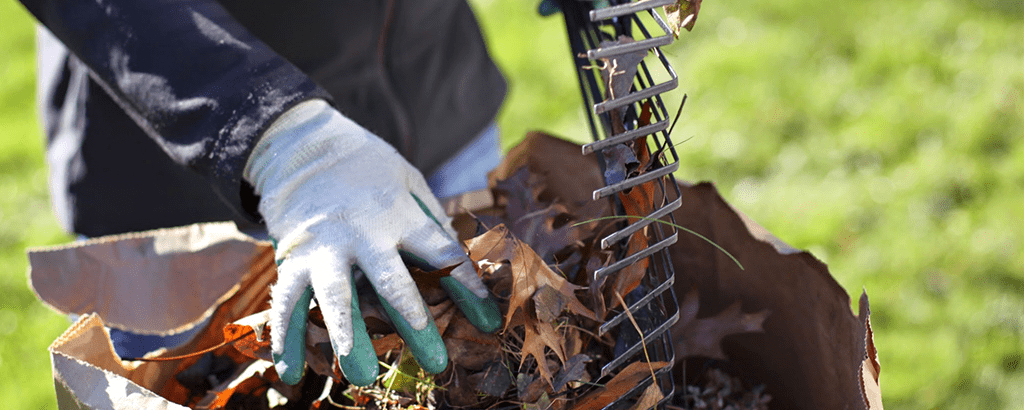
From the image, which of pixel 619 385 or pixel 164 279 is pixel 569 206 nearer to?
pixel 619 385

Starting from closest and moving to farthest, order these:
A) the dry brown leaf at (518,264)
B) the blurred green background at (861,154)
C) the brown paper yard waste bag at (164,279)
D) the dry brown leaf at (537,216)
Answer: the dry brown leaf at (518,264) < the dry brown leaf at (537,216) < the brown paper yard waste bag at (164,279) < the blurred green background at (861,154)

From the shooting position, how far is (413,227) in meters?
0.89

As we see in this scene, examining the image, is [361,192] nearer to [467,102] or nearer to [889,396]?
[467,102]

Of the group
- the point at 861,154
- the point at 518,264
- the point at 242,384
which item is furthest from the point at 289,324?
the point at 861,154

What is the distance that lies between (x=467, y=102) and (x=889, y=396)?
1.13 m

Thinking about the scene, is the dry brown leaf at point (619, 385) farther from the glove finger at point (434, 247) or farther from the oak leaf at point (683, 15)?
the oak leaf at point (683, 15)

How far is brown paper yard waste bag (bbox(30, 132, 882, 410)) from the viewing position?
3.02ft

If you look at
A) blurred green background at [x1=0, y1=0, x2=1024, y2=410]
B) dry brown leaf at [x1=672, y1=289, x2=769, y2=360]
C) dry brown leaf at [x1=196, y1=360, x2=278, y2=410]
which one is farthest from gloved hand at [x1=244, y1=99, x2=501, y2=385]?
blurred green background at [x1=0, y1=0, x2=1024, y2=410]

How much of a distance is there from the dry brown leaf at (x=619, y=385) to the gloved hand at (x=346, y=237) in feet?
0.42

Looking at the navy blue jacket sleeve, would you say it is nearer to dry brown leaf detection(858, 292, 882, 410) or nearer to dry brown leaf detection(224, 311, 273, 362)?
dry brown leaf detection(224, 311, 273, 362)

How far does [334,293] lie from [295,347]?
7 cm

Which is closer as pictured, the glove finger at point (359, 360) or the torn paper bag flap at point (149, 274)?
the glove finger at point (359, 360)

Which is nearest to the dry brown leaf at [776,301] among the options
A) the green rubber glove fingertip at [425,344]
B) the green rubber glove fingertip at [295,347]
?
the green rubber glove fingertip at [425,344]

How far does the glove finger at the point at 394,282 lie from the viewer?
0.83 m
